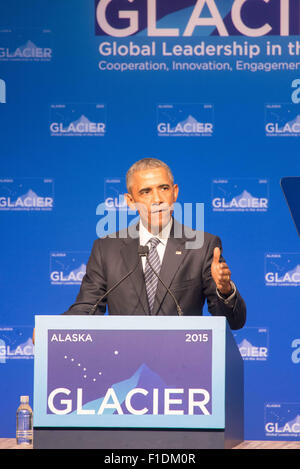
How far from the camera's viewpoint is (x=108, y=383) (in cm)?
210

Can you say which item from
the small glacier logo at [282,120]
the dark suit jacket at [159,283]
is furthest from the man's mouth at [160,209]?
the small glacier logo at [282,120]

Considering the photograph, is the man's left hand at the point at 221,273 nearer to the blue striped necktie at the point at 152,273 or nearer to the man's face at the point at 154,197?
the blue striped necktie at the point at 152,273

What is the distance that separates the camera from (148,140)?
5312mm

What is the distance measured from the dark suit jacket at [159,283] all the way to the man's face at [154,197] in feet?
0.30

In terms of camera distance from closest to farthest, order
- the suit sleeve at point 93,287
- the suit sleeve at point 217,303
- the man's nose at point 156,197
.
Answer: the suit sleeve at point 217,303
the suit sleeve at point 93,287
the man's nose at point 156,197

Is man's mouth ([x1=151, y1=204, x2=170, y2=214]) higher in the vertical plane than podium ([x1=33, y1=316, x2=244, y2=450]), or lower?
higher

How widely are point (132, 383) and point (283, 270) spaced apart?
10.6 feet

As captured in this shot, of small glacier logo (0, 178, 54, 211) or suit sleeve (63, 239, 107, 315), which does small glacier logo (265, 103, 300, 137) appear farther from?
suit sleeve (63, 239, 107, 315)

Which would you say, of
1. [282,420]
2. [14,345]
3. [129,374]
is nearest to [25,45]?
[14,345]

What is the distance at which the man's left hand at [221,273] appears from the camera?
8.12 feet

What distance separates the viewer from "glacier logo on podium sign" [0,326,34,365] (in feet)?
17.2

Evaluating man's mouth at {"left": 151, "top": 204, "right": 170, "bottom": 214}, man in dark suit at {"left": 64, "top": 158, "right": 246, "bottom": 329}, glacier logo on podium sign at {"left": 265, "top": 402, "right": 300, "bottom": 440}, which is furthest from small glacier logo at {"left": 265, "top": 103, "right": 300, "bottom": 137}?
man's mouth at {"left": 151, "top": 204, "right": 170, "bottom": 214}

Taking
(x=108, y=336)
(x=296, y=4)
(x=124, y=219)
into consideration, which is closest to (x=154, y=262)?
(x=108, y=336)

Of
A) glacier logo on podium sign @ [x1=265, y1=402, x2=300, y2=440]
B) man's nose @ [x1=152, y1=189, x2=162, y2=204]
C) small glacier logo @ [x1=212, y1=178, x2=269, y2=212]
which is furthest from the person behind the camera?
small glacier logo @ [x1=212, y1=178, x2=269, y2=212]
